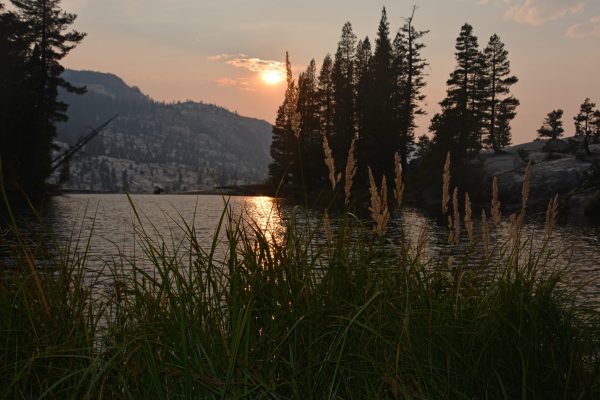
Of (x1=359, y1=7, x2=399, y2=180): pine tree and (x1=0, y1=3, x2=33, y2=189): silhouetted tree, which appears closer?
(x1=0, y1=3, x2=33, y2=189): silhouetted tree

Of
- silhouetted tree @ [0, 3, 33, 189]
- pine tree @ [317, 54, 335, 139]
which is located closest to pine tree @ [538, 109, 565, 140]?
pine tree @ [317, 54, 335, 139]

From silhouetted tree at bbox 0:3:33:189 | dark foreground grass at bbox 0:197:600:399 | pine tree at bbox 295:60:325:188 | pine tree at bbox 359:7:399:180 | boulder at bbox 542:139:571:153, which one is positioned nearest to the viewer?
dark foreground grass at bbox 0:197:600:399

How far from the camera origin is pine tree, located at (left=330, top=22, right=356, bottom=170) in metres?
66.4

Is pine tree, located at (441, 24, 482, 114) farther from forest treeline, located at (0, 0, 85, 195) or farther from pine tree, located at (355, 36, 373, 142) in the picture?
forest treeline, located at (0, 0, 85, 195)

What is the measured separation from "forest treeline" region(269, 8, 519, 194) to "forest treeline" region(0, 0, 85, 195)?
23.1m

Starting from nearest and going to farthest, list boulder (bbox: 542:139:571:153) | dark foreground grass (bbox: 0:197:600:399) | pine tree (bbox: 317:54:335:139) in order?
dark foreground grass (bbox: 0:197:600:399) → boulder (bbox: 542:139:571:153) → pine tree (bbox: 317:54:335:139)

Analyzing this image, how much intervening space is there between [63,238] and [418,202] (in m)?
37.2

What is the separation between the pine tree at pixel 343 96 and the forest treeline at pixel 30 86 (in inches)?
1255

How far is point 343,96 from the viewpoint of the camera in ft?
235

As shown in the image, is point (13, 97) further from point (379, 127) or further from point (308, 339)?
point (308, 339)

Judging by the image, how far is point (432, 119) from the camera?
52375 mm

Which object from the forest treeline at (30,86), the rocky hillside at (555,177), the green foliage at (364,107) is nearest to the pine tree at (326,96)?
the green foliage at (364,107)

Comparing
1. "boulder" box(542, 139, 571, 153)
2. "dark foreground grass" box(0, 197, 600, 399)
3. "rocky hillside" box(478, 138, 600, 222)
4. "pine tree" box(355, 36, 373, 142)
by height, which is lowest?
"dark foreground grass" box(0, 197, 600, 399)

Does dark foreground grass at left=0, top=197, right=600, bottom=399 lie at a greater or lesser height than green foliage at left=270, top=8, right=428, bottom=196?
lesser
